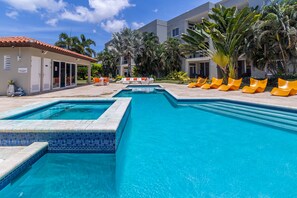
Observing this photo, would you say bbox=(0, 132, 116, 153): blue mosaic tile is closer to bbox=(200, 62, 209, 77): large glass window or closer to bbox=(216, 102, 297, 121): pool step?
bbox=(216, 102, 297, 121): pool step

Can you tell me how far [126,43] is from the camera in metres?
33.6

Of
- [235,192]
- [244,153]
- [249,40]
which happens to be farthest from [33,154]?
[249,40]

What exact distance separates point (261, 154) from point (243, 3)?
29662 mm

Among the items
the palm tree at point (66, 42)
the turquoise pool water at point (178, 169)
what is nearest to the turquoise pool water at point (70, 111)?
the turquoise pool water at point (178, 169)

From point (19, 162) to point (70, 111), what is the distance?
5.53 metres

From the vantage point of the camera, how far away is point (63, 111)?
864cm

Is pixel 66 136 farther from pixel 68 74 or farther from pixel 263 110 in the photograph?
pixel 68 74

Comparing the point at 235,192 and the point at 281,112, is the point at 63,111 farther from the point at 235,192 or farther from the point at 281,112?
the point at 281,112

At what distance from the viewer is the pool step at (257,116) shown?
22.9ft

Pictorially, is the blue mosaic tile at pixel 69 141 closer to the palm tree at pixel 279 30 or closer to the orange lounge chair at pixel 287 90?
the orange lounge chair at pixel 287 90

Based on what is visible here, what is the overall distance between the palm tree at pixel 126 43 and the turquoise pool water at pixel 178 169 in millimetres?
29137

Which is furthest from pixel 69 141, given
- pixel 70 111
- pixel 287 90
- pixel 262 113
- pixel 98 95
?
pixel 287 90

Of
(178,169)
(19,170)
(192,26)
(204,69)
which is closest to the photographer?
(19,170)

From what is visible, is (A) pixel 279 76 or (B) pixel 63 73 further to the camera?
(B) pixel 63 73
